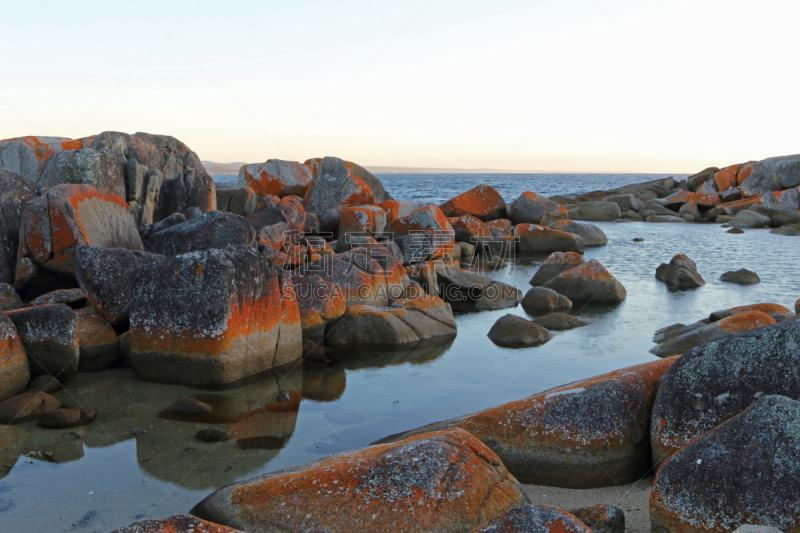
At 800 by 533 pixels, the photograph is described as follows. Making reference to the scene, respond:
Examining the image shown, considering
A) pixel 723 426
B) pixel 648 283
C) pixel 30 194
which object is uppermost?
pixel 30 194

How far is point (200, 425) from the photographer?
18.6 ft

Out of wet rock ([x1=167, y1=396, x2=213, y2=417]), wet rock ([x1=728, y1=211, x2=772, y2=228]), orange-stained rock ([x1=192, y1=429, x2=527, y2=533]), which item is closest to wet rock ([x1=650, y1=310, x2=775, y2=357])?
orange-stained rock ([x1=192, y1=429, x2=527, y2=533])

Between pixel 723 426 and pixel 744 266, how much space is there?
1419 centimetres

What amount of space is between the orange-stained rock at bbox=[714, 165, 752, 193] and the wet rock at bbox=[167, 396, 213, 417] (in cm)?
3734

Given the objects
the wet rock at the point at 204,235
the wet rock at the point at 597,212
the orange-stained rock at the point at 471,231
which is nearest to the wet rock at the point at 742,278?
the orange-stained rock at the point at 471,231

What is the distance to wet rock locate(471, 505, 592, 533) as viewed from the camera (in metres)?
2.73

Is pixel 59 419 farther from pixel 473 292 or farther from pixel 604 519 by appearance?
pixel 473 292

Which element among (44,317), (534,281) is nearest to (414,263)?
(534,281)

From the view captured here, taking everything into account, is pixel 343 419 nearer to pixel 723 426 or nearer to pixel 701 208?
pixel 723 426

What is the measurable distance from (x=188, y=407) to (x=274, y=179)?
1648 cm

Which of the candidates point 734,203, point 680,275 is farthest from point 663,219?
point 680,275

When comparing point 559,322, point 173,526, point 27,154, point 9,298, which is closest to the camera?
point 173,526

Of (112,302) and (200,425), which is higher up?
(112,302)

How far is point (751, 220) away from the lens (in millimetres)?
25938
